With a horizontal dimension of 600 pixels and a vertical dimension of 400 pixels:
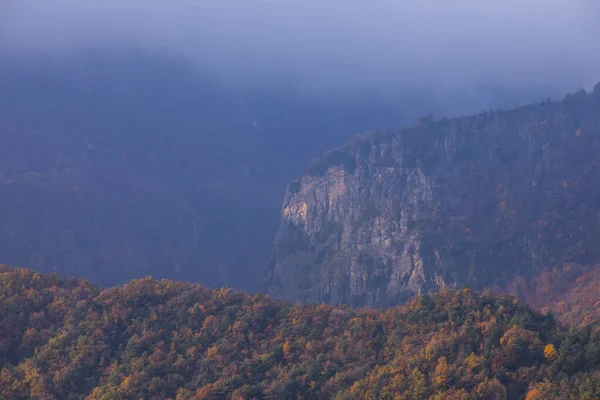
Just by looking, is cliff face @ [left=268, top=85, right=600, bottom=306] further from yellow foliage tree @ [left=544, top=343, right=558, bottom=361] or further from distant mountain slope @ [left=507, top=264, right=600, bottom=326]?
yellow foliage tree @ [left=544, top=343, right=558, bottom=361]

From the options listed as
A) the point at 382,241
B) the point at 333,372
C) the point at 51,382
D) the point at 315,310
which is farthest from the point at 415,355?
the point at 382,241

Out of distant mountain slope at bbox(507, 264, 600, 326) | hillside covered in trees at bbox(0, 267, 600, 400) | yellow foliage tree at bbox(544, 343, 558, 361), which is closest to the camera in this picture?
hillside covered in trees at bbox(0, 267, 600, 400)

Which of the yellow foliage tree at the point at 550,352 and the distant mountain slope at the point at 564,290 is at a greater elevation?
the distant mountain slope at the point at 564,290

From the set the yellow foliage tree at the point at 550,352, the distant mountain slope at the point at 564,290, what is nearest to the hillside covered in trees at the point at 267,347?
the yellow foliage tree at the point at 550,352

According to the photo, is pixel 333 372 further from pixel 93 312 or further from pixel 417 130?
pixel 417 130

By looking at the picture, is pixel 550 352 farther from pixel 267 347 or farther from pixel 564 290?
pixel 564 290

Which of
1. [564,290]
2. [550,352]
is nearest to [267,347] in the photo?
[550,352]

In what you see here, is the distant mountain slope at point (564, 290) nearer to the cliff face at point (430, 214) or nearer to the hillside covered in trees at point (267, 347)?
the cliff face at point (430, 214)

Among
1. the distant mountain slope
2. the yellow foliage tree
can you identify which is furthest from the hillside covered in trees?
the distant mountain slope
